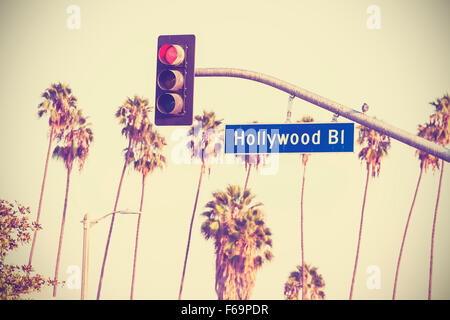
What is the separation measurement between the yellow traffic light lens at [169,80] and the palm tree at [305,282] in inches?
2117

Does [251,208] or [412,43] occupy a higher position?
[412,43]

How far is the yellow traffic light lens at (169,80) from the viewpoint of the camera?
11719 millimetres

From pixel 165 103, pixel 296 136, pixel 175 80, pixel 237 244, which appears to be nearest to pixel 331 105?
pixel 296 136

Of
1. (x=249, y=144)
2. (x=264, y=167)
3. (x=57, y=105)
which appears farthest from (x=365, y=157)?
(x=249, y=144)

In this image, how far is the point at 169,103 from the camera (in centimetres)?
1170

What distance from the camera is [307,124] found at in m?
12.8

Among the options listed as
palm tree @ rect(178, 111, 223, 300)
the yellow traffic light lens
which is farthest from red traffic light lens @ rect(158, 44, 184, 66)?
palm tree @ rect(178, 111, 223, 300)

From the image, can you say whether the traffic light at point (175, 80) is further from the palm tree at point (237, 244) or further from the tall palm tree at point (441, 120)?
the tall palm tree at point (441, 120)

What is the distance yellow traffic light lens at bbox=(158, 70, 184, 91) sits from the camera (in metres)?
11.7

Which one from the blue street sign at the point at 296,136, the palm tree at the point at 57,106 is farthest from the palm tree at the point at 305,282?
the blue street sign at the point at 296,136

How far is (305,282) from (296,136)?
53.2 metres

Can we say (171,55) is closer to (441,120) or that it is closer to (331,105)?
(331,105)

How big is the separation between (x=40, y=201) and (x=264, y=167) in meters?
21.5
